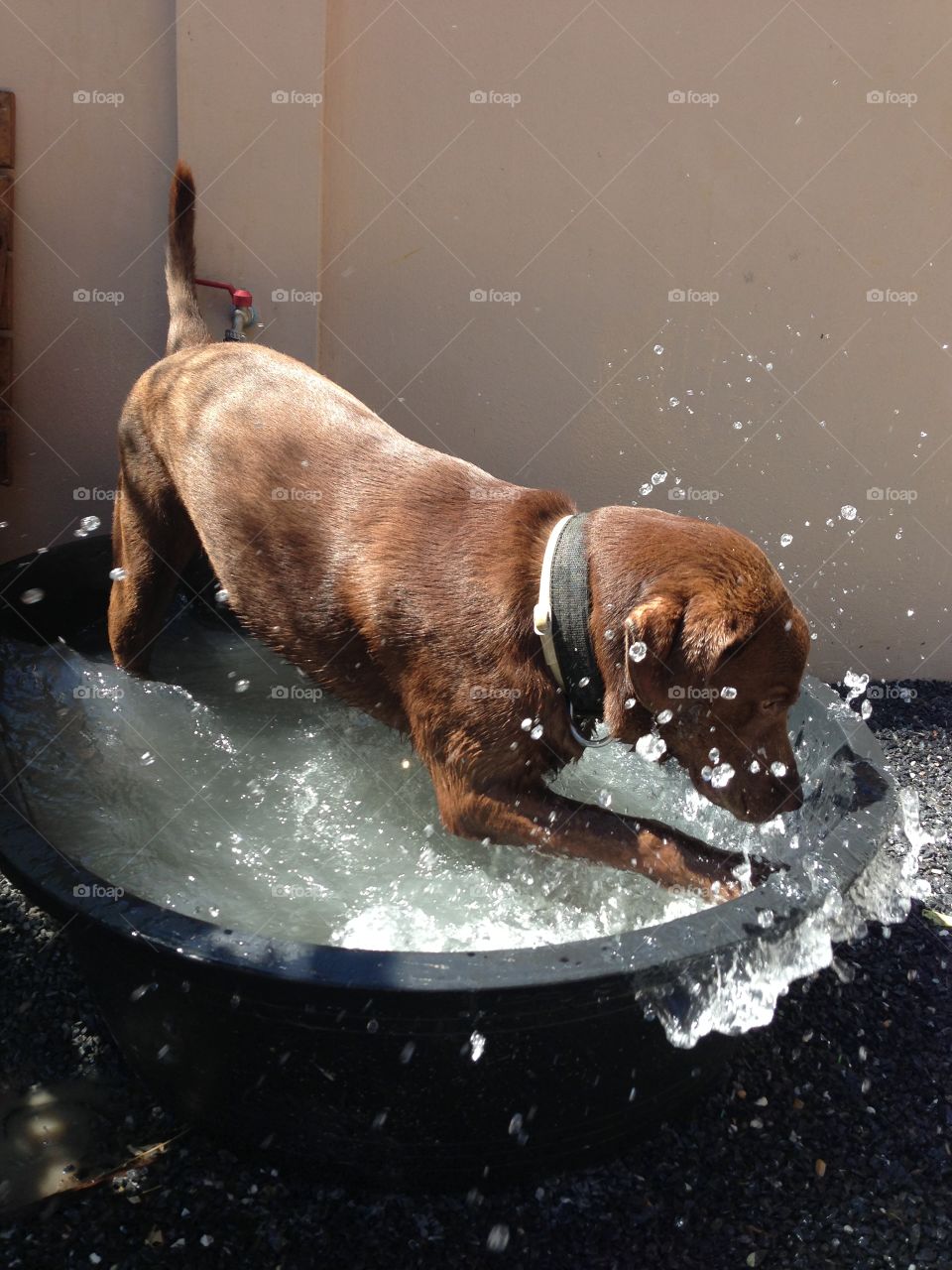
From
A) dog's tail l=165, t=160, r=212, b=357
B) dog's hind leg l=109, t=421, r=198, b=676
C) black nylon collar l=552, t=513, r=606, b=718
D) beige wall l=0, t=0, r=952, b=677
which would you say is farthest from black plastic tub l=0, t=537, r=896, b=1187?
beige wall l=0, t=0, r=952, b=677

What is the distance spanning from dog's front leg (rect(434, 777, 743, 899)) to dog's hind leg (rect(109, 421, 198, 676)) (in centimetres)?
159

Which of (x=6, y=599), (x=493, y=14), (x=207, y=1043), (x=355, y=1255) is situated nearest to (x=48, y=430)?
(x=6, y=599)

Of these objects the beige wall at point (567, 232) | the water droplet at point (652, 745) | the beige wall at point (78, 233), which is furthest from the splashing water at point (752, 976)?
the beige wall at point (78, 233)

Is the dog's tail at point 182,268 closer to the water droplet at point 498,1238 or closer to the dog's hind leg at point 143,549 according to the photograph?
the dog's hind leg at point 143,549

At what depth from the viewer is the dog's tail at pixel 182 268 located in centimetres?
408

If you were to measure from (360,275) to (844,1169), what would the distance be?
3.65 meters

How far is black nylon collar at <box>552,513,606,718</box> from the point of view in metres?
2.63

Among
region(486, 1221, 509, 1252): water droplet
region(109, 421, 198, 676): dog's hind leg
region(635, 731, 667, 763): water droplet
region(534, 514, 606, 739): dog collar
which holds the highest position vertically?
region(534, 514, 606, 739): dog collar

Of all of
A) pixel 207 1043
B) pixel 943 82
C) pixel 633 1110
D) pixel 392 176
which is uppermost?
pixel 943 82

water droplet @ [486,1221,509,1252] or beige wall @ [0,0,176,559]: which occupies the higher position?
beige wall @ [0,0,176,559]

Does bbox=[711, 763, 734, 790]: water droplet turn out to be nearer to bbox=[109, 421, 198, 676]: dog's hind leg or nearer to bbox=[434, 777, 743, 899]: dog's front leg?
bbox=[434, 777, 743, 899]: dog's front leg

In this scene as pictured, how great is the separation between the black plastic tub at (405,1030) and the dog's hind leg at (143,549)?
1543 millimetres

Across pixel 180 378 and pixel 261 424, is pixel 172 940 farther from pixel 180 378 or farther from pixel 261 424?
pixel 180 378

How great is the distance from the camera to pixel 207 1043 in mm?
2363
